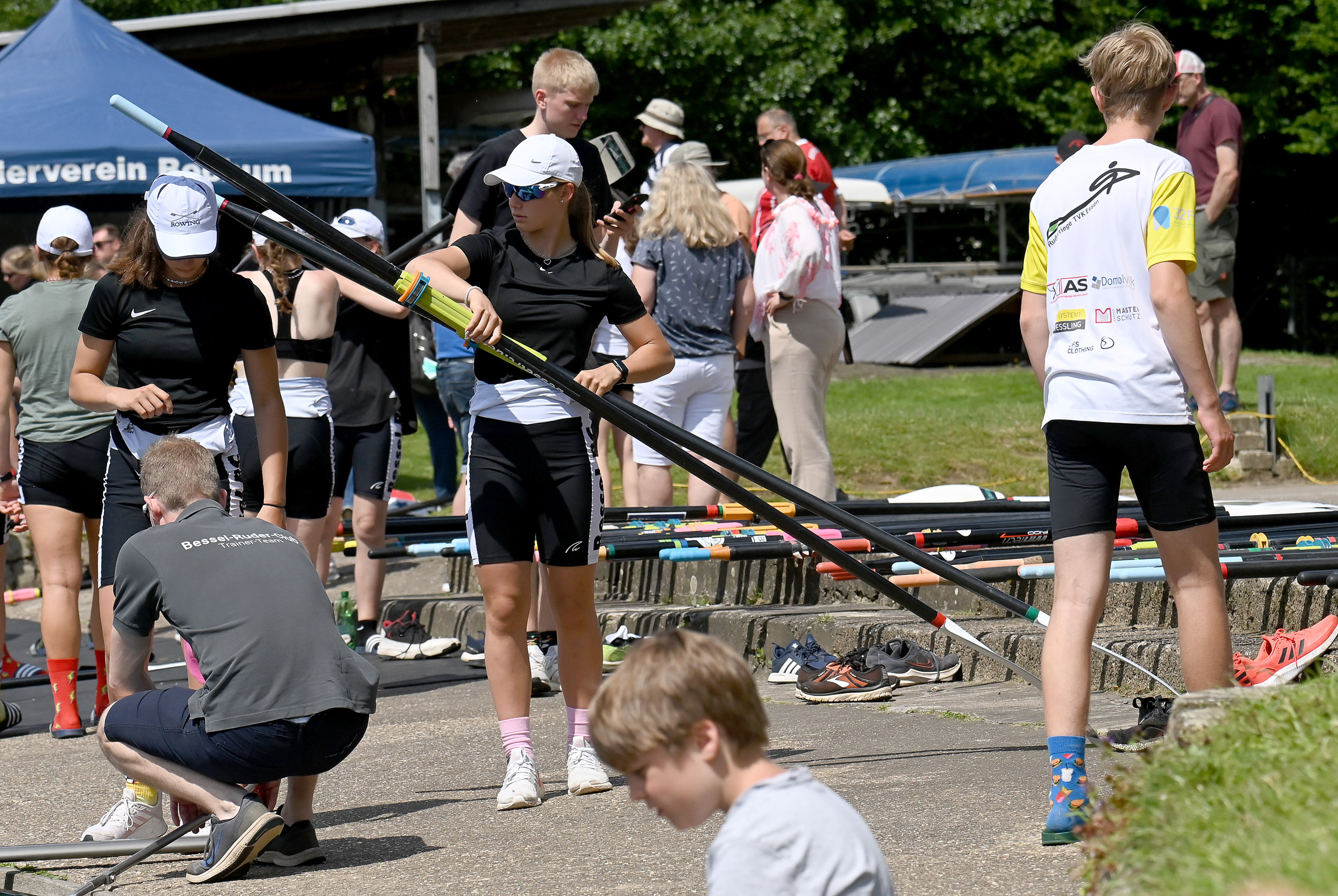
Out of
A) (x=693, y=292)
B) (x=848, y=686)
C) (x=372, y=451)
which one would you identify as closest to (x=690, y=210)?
(x=693, y=292)

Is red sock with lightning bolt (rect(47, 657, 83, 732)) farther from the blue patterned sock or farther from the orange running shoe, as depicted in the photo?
the orange running shoe

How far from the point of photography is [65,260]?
6.48m

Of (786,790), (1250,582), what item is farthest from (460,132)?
(786,790)

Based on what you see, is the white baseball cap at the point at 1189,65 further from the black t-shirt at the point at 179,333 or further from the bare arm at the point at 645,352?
the black t-shirt at the point at 179,333

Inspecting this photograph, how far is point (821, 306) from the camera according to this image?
802 cm

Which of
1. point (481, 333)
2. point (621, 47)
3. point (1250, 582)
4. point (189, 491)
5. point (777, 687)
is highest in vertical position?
point (621, 47)

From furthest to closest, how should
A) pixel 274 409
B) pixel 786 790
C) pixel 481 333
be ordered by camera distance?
pixel 274 409 → pixel 481 333 → pixel 786 790

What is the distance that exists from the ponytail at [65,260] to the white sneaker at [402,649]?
2350 millimetres

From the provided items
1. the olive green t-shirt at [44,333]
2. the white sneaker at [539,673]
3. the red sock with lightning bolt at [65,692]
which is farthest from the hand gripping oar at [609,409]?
the red sock with lightning bolt at [65,692]

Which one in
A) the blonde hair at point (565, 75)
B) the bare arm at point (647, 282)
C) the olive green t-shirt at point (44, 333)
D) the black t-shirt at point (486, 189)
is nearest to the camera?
the black t-shirt at point (486, 189)

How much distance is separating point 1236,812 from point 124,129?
1022cm

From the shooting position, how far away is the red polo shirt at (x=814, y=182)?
8383 mm

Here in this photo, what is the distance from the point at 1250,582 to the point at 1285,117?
75.1 feet

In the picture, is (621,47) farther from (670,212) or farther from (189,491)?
(189,491)
